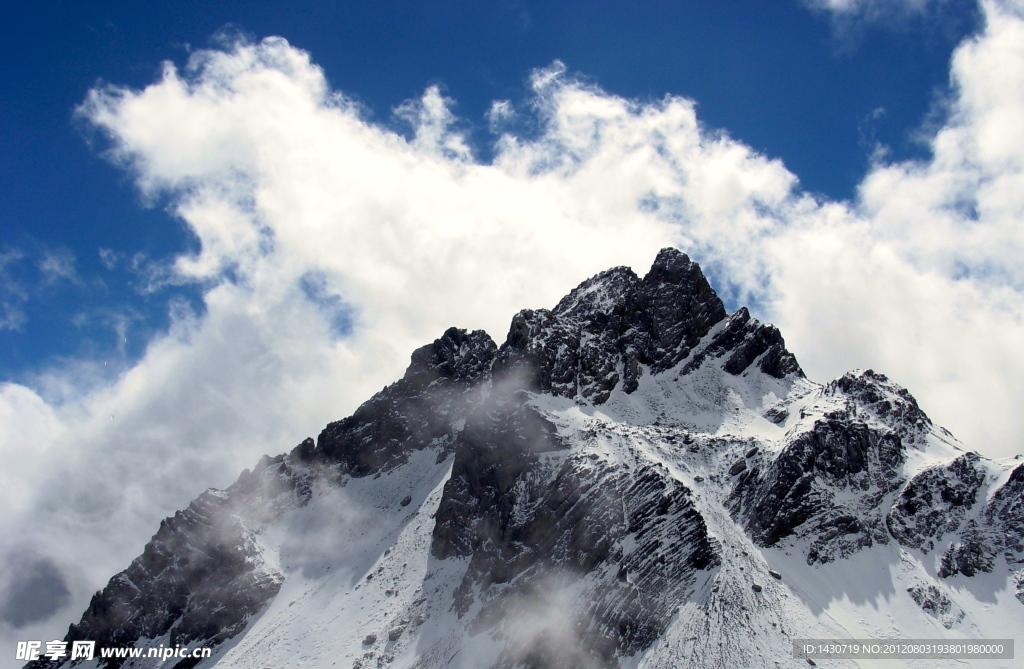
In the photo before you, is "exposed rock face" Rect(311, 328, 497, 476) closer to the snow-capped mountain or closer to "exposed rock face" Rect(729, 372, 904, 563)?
the snow-capped mountain

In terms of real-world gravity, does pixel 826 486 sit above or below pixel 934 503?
above

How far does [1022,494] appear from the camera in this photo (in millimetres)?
100000

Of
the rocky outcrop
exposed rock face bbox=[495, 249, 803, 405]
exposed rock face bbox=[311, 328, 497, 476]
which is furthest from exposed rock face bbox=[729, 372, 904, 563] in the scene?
exposed rock face bbox=[311, 328, 497, 476]
